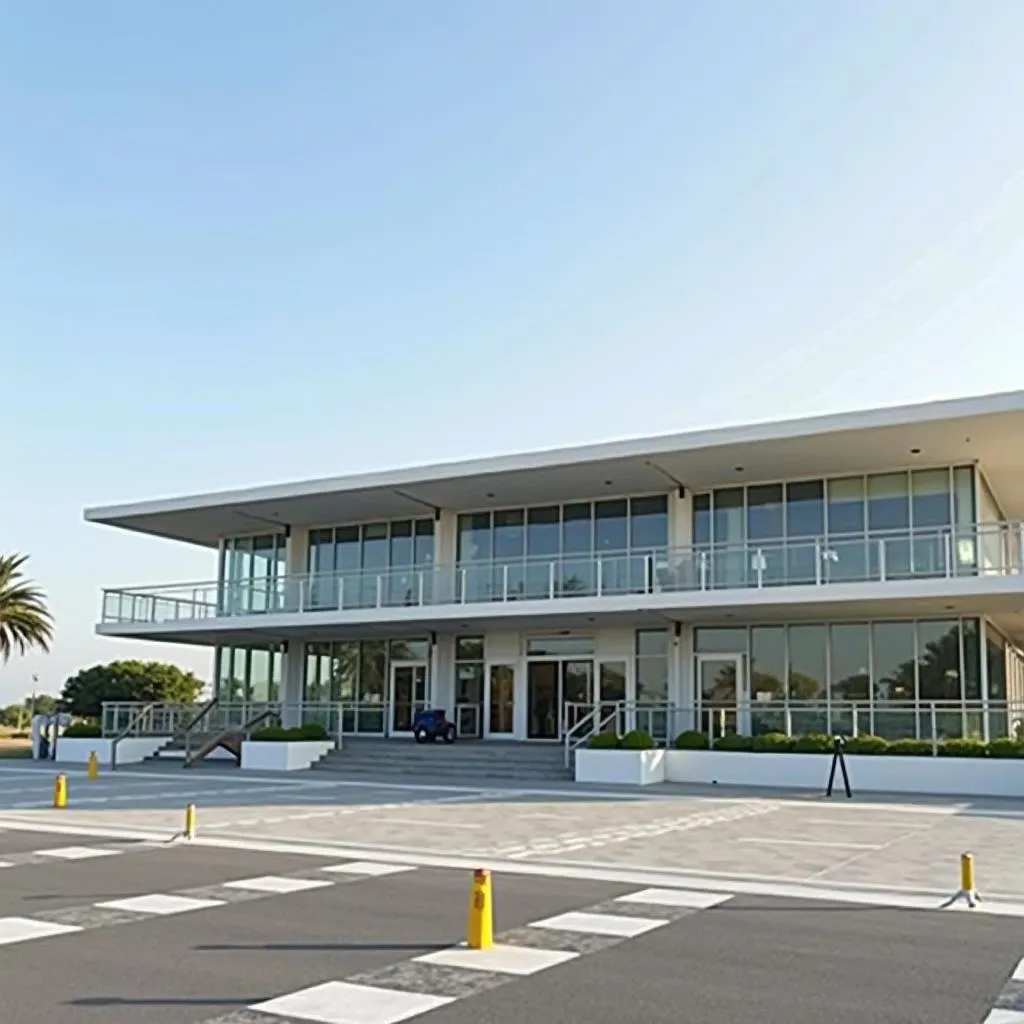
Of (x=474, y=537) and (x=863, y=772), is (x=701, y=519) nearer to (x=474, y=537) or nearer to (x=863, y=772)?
(x=474, y=537)

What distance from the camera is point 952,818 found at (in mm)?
18609

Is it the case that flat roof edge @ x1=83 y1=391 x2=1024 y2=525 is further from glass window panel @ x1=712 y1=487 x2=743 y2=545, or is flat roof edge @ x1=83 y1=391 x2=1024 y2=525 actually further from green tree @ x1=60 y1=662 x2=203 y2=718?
green tree @ x1=60 y1=662 x2=203 y2=718

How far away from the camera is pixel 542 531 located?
31906mm

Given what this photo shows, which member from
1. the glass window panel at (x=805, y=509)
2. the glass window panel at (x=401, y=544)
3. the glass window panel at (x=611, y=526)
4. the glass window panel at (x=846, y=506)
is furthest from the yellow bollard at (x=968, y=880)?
the glass window panel at (x=401, y=544)

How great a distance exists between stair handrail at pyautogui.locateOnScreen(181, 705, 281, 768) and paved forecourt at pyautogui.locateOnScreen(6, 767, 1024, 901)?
19.7 feet

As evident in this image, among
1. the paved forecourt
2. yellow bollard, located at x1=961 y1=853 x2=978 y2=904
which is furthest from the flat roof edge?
yellow bollard, located at x1=961 y1=853 x2=978 y2=904

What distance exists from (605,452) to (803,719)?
708 cm

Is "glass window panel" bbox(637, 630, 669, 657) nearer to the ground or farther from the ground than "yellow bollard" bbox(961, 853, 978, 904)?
farther from the ground

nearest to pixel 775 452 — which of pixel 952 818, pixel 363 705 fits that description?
pixel 952 818

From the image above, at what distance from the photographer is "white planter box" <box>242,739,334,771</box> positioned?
29.6 metres

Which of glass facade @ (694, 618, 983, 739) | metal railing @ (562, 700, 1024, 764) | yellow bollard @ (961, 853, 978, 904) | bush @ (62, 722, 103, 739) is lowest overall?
yellow bollard @ (961, 853, 978, 904)

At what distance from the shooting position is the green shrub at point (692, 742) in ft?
85.9

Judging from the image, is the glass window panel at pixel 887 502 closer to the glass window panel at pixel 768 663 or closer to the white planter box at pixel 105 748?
the glass window panel at pixel 768 663

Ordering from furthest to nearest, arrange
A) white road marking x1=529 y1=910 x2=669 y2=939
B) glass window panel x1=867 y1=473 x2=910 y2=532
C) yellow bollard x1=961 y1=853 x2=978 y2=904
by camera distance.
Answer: glass window panel x1=867 y1=473 x2=910 y2=532 → yellow bollard x1=961 y1=853 x2=978 y2=904 → white road marking x1=529 y1=910 x2=669 y2=939
